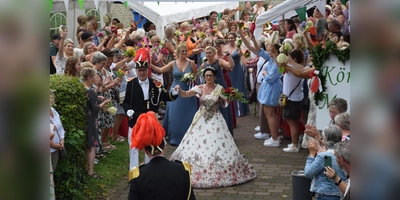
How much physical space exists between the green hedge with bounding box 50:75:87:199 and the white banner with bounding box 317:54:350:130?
3.51 metres

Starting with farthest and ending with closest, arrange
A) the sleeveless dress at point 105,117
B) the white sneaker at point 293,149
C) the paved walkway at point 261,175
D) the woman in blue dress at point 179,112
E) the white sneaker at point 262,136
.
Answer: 1. the white sneaker at point 262,136
2. the woman in blue dress at point 179,112
3. the white sneaker at point 293,149
4. the sleeveless dress at point 105,117
5. the paved walkway at point 261,175

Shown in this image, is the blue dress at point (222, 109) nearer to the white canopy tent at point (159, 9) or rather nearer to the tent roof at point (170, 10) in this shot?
the white canopy tent at point (159, 9)

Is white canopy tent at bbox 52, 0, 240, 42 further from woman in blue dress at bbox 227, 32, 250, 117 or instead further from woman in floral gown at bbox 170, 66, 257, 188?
woman in floral gown at bbox 170, 66, 257, 188

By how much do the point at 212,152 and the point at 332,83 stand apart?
205 centimetres

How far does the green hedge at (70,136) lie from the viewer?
6.94 metres

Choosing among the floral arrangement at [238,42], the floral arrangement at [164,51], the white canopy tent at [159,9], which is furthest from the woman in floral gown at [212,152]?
the white canopy tent at [159,9]

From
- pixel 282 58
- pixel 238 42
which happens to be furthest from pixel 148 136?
pixel 238 42

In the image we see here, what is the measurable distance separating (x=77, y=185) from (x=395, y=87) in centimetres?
695

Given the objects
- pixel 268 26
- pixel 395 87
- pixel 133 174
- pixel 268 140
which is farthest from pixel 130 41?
pixel 395 87

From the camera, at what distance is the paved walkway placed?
786 centimetres

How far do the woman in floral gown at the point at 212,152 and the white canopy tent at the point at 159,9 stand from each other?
27.5 feet

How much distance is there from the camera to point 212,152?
838cm

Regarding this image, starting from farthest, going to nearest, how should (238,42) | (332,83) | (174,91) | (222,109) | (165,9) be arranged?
(165,9) < (238,42) < (222,109) < (174,91) < (332,83)

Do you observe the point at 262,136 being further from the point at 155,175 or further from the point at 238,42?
the point at 155,175
